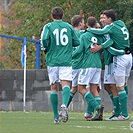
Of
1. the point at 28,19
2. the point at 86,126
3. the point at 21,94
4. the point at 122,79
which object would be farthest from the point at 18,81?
the point at 86,126

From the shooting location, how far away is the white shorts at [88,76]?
15.9 meters

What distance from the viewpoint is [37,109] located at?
2247 centimetres

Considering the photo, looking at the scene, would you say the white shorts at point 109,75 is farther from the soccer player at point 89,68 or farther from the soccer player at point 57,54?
the soccer player at point 57,54

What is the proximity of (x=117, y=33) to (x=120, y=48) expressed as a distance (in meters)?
0.27

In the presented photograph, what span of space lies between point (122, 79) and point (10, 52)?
45.1ft

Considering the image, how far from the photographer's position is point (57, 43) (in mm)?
14203

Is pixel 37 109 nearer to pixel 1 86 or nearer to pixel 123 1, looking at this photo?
pixel 1 86

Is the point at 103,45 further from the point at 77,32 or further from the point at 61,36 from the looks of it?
the point at 61,36

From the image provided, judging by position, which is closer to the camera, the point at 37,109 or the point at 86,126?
the point at 86,126

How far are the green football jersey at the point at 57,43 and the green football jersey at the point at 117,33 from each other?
138 cm

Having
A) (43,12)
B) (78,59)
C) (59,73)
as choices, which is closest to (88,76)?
(78,59)

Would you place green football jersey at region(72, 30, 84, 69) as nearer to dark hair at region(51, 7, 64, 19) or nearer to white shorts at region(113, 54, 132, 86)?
white shorts at region(113, 54, 132, 86)

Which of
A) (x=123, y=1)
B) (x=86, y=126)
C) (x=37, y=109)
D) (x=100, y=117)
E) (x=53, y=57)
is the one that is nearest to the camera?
(x=86, y=126)

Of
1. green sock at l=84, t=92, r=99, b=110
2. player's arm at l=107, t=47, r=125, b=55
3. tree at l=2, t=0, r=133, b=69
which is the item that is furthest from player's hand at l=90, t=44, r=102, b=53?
tree at l=2, t=0, r=133, b=69
